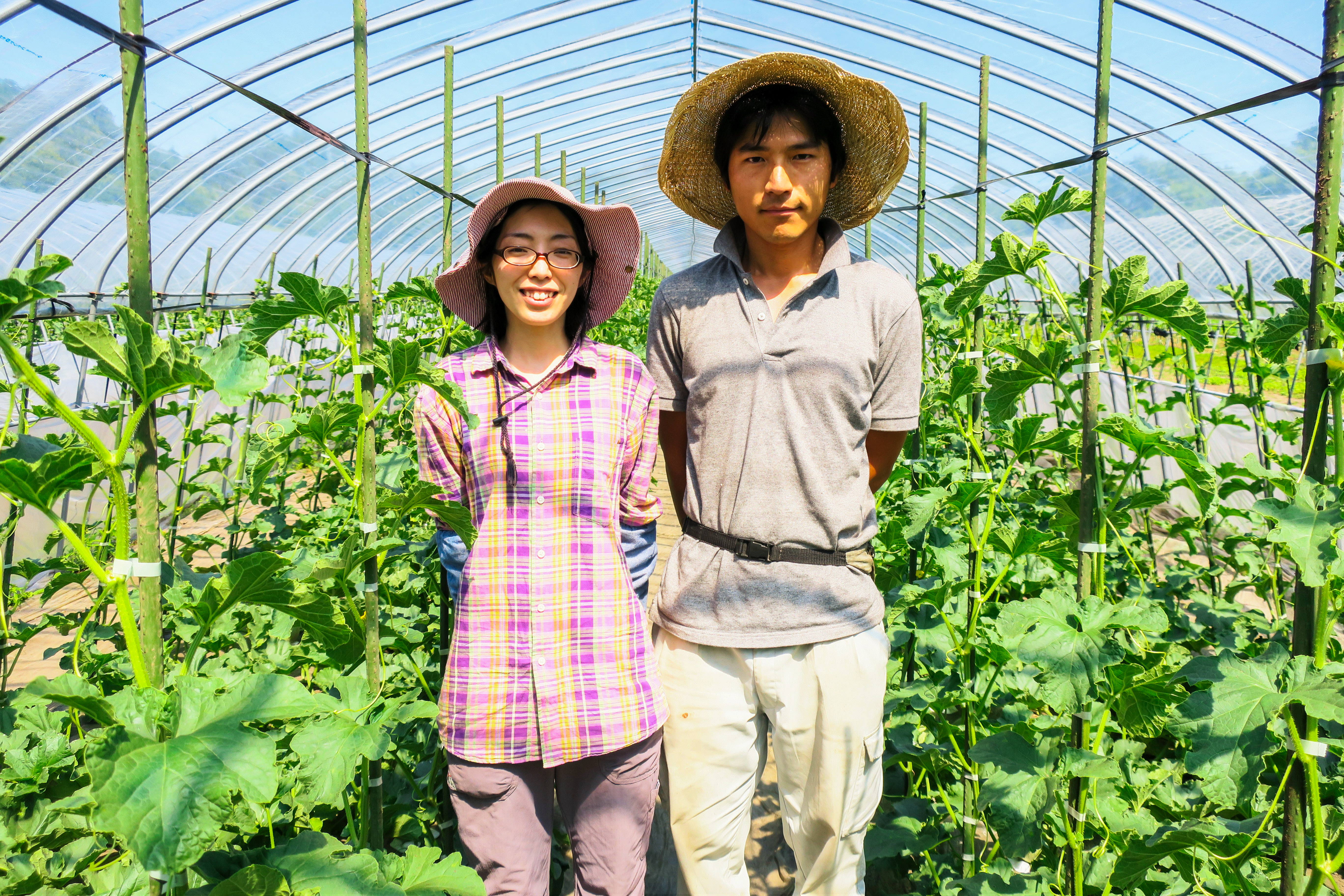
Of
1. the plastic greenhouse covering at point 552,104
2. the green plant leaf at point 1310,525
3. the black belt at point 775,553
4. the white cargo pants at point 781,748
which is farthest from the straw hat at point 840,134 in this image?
the plastic greenhouse covering at point 552,104

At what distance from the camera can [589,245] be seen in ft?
6.17

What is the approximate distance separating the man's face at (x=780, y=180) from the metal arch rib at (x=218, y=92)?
218 inches

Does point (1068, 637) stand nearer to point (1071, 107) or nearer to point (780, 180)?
point (780, 180)

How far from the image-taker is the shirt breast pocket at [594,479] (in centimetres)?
173

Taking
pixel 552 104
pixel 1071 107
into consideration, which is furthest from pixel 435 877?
pixel 552 104

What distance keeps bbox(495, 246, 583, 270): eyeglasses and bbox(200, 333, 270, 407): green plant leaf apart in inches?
28.9

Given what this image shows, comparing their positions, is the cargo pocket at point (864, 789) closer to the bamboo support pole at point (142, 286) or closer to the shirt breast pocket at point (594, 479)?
the shirt breast pocket at point (594, 479)

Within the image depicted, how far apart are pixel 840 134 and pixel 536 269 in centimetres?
80

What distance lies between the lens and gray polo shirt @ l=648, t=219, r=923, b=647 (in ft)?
5.87

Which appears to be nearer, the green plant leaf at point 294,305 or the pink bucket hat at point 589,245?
the green plant leaf at point 294,305

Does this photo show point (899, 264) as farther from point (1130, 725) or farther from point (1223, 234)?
point (1130, 725)

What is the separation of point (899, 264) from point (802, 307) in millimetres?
14349

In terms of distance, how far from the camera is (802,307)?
1851 mm

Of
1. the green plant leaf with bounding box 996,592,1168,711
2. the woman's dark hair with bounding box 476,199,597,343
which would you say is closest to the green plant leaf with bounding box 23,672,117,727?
the woman's dark hair with bounding box 476,199,597,343
